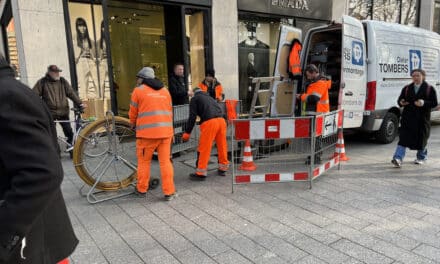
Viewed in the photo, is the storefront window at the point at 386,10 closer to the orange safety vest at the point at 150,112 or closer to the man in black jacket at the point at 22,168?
the orange safety vest at the point at 150,112

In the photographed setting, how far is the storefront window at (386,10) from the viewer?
12602 millimetres

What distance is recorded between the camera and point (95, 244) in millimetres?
3189

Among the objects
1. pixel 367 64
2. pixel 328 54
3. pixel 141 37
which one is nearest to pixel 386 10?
pixel 328 54

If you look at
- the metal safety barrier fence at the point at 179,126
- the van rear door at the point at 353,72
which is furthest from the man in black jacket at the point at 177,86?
the van rear door at the point at 353,72

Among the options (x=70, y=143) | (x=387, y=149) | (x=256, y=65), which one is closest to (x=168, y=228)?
(x=70, y=143)

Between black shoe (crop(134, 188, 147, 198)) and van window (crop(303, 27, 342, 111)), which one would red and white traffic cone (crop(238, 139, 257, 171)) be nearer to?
black shoe (crop(134, 188, 147, 198))

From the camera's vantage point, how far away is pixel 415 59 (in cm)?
755

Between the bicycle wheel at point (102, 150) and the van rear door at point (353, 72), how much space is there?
152 inches

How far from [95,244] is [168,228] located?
28.2 inches

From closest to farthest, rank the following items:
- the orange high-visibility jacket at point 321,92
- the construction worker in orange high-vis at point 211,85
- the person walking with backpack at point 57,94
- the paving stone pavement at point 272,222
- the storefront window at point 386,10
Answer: the paving stone pavement at point 272,222, the orange high-visibility jacket at point 321,92, the person walking with backpack at point 57,94, the construction worker in orange high-vis at point 211,85, the storefront window at point 386,10

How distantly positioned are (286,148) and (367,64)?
2.69 meters

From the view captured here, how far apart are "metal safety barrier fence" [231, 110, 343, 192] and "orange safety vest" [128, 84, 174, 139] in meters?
0.94

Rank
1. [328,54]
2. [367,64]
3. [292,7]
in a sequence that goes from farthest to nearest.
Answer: [292,7]
[328,54]
[367,64]

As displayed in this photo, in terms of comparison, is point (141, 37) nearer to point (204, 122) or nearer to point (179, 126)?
point (179, 126)
